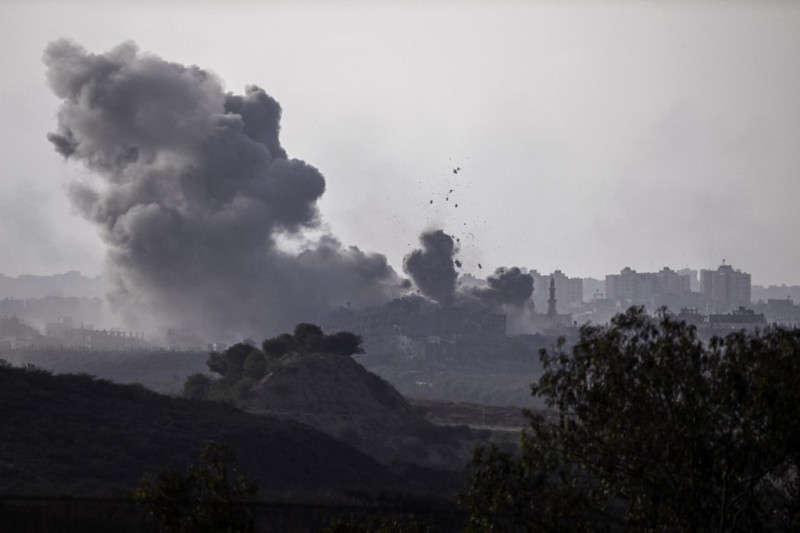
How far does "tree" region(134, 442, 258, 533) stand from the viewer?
2722 centimetres

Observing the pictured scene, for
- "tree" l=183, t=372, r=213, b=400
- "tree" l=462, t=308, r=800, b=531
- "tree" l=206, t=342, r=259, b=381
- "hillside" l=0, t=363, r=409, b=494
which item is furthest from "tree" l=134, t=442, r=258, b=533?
"tree" l=206, t=342, r=259, b=381

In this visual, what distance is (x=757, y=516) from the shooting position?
1208 inches

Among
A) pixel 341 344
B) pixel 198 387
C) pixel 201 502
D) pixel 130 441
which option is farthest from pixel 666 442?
pixel 341 344

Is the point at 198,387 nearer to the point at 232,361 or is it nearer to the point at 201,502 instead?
the point at 232,361

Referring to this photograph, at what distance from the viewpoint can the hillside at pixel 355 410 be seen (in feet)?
331

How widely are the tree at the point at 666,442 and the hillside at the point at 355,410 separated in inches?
2453

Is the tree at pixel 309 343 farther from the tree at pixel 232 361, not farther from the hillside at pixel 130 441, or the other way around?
the hillside at pixel 130 441

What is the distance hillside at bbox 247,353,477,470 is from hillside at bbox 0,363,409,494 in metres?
11.9

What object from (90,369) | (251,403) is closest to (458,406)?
(251,403)

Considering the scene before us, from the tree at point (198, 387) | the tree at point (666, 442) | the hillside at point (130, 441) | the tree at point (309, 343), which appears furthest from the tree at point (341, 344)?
the tree at point (666, 442)

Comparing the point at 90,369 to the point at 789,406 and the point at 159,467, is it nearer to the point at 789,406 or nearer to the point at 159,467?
the point at 159,467

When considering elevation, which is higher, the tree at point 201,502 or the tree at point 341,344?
the tree at point 341,344

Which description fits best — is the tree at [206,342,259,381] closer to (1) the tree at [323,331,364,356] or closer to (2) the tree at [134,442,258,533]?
(1) the tree at [323,331,364,356]

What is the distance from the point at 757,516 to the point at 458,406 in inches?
4568
